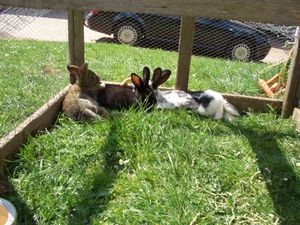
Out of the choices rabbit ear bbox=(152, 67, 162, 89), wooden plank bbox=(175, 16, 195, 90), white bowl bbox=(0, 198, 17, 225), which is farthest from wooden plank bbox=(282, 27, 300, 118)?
white bowl bbox=(0, 198, 17, 225)

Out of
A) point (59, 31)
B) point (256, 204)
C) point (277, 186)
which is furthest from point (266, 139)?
point (59, 31)

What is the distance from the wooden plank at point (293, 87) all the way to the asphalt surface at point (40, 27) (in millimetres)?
1563

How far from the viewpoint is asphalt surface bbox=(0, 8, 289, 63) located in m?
3.65

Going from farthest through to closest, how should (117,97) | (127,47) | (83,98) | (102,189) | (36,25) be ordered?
(36,25)
(127,47)
(117,97)
(83,98)
(102,189)

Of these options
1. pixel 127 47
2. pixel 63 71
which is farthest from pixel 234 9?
pixel 127 47

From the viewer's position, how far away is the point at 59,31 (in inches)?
303

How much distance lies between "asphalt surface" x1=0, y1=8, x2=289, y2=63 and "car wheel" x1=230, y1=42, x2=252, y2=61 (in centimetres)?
48

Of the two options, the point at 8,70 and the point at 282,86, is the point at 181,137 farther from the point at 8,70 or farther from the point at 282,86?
the point at 8,70

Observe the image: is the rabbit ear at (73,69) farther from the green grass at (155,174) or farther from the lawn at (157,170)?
the green grass at (155,174)

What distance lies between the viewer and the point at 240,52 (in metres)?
5.96

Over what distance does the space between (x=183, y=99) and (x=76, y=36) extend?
1195mm

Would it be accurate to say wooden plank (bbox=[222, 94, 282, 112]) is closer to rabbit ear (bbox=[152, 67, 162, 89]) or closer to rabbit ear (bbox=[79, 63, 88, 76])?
rabbit ear (bbox=[152, 67, 162, 89])

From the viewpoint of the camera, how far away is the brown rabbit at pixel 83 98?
3.54m

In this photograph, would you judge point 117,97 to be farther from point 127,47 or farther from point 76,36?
point 127,47
